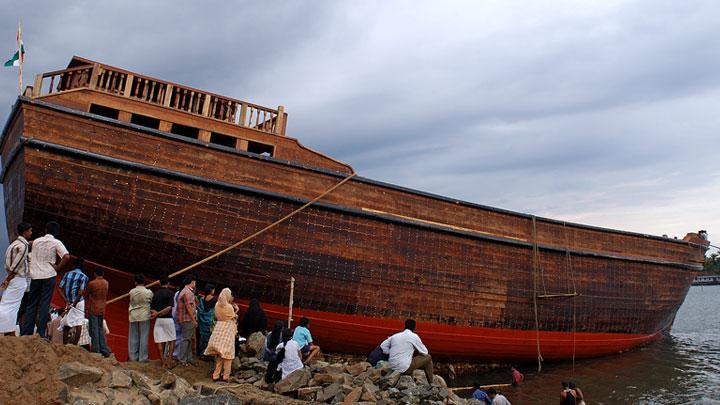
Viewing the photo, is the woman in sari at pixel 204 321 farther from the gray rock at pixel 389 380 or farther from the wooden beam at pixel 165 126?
the wooden beam at pixel 165 126

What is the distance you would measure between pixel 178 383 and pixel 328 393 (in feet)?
5.72

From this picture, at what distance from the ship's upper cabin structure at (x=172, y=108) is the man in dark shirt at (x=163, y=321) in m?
2.98

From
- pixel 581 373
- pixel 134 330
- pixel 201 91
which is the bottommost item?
pixel 581 373

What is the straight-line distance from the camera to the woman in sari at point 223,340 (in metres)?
5.84

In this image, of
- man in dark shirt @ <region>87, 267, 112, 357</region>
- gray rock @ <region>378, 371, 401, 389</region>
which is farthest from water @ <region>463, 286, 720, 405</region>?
man in dark shirt @ <region>87, 267, 112, 357</region>

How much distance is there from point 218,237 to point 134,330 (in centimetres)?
217

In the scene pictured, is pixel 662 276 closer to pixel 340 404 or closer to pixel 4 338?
pixel 340 404

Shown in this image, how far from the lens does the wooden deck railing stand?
7777mm

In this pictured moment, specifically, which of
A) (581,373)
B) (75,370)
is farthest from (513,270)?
(75,370)

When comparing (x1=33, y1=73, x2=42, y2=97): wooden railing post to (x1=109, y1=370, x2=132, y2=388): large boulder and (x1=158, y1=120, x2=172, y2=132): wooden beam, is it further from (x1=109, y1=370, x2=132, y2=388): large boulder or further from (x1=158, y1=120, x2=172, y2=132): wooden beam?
(x1=109, y1=370, x2=132, y2=388): large boulder

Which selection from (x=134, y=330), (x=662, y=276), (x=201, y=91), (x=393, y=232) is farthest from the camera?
(x=662, y=276)

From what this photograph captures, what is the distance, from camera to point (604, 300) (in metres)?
12.9

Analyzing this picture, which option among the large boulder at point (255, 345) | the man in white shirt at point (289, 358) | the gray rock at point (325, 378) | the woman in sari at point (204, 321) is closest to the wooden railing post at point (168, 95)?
the woman in sari at point (204, 321)

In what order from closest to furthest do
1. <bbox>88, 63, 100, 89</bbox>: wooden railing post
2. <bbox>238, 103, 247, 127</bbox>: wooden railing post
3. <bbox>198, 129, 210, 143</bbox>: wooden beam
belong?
1. <bbox>88, 63, 100, 89</bbox>: wooden railing post
2. <bbox>198, 129, 210, 143</bbox>: wooden beam
3. <bbox>238, 103, 247, 127</bbox>: wooden railing post
